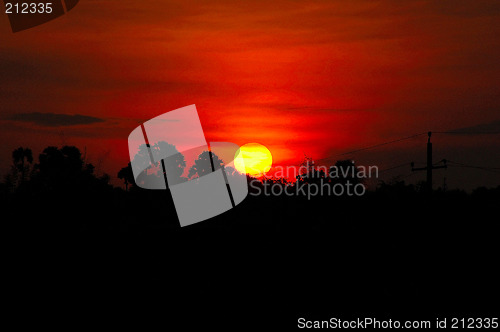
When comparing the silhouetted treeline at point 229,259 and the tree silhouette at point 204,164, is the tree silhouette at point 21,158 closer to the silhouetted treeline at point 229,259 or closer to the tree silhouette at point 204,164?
the silhouetted treeline at point 229,259

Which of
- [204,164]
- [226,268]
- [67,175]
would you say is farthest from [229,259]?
[204,164]

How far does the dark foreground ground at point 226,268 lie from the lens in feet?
26.2

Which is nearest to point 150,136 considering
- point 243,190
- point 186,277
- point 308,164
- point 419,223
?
point 186,277

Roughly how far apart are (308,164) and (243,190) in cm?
1284

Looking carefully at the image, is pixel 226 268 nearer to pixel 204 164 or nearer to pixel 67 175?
pixel 67 175

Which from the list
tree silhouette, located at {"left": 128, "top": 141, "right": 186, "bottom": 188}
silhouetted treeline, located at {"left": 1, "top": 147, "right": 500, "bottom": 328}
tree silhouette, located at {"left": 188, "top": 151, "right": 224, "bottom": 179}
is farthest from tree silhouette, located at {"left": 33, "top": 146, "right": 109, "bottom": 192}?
tree silhouette, located at {"left": 188, "top": 151, "right": 224, "bottom": 179}

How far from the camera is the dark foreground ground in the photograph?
7.98 meters

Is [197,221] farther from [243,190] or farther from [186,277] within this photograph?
[243,190]

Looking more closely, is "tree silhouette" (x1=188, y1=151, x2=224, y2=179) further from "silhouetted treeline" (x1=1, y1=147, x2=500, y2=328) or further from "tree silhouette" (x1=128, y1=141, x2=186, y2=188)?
"silhouetted treeline" (x1=1, y1=147, x2=500, y2=328)

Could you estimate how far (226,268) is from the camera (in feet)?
32.9

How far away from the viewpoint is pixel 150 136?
388 inches

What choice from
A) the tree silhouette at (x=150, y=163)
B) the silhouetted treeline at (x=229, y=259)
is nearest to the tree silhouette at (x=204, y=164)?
the tree silhouette at (x=150, y=163)

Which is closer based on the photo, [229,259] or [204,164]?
[229,259]

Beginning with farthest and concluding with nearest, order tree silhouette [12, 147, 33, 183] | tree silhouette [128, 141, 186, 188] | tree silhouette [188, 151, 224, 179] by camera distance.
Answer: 1. tree silhouette [188, 151, 224, 179]
2. tree silhouette [128, 141, 186, 188]
3. tree silhouette [12, 147, 33, 183]
